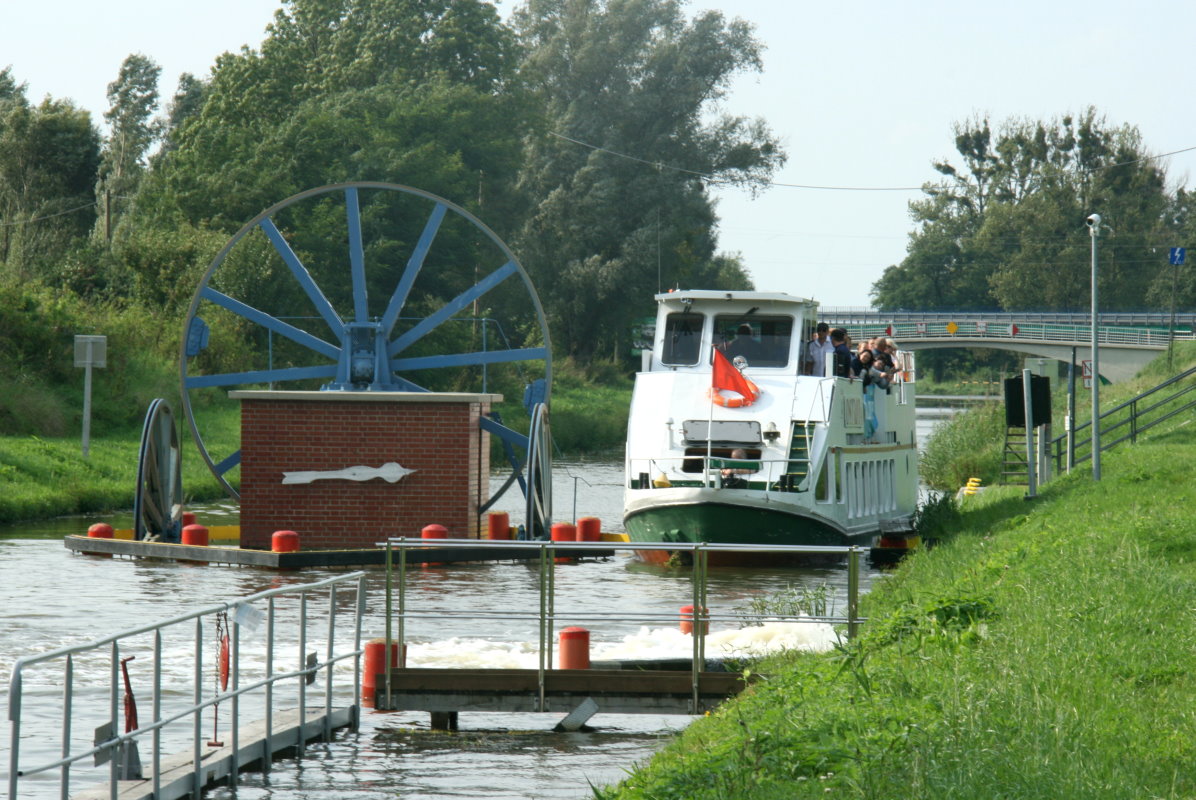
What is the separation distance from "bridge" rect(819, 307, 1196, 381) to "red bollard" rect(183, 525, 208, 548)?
49285mm

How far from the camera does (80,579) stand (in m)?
22.1

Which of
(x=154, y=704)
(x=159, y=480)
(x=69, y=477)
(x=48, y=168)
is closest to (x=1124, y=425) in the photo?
(x=159, y=480)

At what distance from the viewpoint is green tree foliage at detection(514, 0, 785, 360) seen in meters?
70.2

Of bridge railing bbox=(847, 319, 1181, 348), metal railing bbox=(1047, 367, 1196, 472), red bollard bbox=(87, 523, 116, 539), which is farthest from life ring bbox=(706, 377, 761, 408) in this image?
bridge railing bbox=(847, 319, 1181, 348)

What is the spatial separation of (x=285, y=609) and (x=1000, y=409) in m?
30.2

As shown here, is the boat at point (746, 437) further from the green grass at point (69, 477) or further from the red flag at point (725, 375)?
the green grass at point (69, 477)

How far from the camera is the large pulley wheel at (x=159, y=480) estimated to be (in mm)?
24547

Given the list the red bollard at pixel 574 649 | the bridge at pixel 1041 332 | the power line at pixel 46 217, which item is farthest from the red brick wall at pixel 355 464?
the bridge at pixel 1041 332

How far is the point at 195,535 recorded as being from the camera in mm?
24719

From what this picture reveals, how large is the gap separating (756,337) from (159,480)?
31.3ft

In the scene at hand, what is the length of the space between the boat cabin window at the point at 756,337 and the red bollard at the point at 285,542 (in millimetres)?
7397

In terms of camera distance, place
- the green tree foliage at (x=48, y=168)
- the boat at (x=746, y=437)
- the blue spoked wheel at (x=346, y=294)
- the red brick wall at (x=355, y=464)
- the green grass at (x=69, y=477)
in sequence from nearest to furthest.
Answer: the boat at (x=746, y=437), the red brick wall at (x=355, y=464), the green grass at (x=69, y=477), the blue spoked wheel at (x=346, y=294), the green tree foliage at (x=48, y=168)

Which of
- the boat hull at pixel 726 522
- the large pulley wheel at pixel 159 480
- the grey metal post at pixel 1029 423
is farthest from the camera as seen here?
the grey metal post at pixel 1029 423

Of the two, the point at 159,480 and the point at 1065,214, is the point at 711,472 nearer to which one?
the point at 159,480
